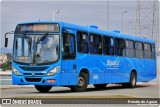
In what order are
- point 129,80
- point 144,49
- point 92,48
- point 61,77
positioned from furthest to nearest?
1. point 144,49
2. point 129,80
3. point 92,48
4. point 61,77

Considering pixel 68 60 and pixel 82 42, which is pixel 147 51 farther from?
pixel 68 60

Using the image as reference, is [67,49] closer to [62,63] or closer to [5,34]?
[62,63]

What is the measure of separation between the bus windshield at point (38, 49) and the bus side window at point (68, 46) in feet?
1.36

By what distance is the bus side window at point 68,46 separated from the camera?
20672 millimetres

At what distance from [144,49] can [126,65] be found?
128 inches

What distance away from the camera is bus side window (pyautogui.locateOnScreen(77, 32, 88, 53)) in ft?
71.6

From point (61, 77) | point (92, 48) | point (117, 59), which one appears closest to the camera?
point (61, 77)

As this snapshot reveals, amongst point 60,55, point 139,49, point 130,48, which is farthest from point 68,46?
point 139,49

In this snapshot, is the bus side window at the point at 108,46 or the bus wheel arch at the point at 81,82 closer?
the bus wheel arch at the point at 81,82

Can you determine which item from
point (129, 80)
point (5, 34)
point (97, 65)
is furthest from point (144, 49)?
point (5, 34)

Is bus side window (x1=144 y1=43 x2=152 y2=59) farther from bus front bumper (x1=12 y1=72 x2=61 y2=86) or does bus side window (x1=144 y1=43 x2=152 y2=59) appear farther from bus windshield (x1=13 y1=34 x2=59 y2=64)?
bus front bumper (x1=12 y1=72 x2=61 y2=86)

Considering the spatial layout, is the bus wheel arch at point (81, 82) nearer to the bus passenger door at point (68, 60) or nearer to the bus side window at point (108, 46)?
the bus passenger door at point (68, 60)

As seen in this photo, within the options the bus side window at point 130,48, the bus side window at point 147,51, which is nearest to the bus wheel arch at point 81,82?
the bus side window at point 130,48

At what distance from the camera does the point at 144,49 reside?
3022cm
